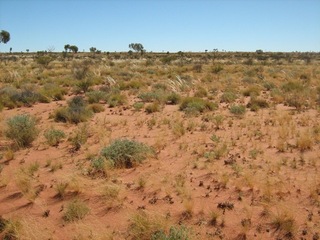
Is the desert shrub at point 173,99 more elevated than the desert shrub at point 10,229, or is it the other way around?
the desert shrub at point 173,99

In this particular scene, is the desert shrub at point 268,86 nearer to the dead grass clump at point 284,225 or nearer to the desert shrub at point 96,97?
the desert shrub at point 96,97

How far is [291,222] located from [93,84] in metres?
17.3

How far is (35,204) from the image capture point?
599cm

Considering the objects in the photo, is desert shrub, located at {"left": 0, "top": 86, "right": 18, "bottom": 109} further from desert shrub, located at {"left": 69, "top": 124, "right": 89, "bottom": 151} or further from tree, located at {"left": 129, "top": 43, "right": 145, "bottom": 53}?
tree, located at {"left": 129, "top": 43, "right": 145, "bottom": 53}

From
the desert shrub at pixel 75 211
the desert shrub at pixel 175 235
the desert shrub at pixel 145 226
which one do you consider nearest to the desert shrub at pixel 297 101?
the desert shrub at pixel 145 226

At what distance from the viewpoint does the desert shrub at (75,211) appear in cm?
539

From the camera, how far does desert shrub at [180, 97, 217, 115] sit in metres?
13.0

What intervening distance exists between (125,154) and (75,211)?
238 centimetres

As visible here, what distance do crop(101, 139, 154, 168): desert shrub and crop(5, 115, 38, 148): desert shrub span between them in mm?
2999

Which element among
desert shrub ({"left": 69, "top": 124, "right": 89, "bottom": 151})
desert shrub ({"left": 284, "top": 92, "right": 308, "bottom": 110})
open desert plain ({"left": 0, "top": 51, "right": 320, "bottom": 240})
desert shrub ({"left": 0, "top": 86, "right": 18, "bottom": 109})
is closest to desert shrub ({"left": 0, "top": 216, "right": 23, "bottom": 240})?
open desert plain ({"left": 0, "top": 51, "right": 320, "bottom": 240})

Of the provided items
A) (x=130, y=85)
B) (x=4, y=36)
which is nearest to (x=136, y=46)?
(x=4, y=36)

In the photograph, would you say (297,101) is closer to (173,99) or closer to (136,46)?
(173,99)

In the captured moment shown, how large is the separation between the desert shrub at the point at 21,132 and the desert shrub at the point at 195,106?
249 inches

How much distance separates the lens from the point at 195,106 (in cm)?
1345
